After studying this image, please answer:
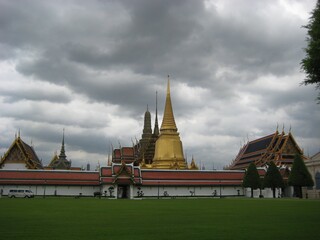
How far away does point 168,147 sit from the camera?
7981cm

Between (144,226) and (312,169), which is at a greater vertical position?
(312,169)

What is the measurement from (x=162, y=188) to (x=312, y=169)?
2343 centimetres

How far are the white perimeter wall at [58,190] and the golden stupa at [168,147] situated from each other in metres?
19.5

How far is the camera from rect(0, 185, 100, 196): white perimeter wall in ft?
193

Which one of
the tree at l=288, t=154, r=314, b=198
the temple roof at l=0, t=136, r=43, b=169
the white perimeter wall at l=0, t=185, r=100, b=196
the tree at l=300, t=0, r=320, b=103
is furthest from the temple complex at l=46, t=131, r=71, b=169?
the tree at l=300, t=0, r=320, b=103

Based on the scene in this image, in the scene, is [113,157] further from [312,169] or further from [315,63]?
[315,63]

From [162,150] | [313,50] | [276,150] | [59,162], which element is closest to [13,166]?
[162,150]

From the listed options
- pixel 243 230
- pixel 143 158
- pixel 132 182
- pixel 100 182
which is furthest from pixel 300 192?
pixel 243 230

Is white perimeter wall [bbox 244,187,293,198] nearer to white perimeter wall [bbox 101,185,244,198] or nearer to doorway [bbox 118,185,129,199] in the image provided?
white perimeter wall [bbox 101,185,244,198]

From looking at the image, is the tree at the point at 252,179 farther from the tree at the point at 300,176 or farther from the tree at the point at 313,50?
the tree at the point at 313,50

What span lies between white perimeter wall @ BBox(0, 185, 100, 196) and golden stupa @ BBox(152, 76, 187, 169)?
64.1 feet

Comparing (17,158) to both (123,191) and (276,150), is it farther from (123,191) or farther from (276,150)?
(276,150)

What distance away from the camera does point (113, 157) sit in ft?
294

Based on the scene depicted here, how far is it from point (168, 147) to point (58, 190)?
26.5 m
